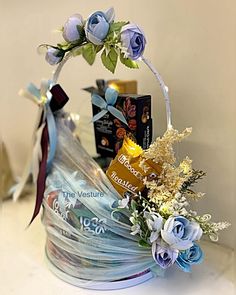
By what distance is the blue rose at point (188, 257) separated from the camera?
593 millimetres

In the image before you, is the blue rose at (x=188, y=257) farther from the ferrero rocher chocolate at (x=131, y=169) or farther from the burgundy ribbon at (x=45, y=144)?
the burgundy ribbon at (x=45, y=144)

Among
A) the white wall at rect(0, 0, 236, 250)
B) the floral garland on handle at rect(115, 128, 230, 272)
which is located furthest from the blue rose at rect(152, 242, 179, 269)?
the white wall at rect(0, 0, 236, 250)

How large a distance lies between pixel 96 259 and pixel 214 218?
20 centimetres

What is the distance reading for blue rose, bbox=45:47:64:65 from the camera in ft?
2.15

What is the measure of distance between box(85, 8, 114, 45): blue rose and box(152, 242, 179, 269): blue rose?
11.2 inches

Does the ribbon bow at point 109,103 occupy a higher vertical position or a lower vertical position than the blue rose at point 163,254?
higher

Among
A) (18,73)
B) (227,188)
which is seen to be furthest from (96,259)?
(18,73)

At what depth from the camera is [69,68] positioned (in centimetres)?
91

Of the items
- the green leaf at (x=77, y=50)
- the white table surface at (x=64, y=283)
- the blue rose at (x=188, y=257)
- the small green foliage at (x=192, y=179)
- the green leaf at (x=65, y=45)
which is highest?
the green leaf at (x=65, y=45)

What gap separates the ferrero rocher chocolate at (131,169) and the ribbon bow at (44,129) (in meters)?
0.17

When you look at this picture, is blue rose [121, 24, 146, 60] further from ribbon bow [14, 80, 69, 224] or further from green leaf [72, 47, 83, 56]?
ribbon bow [14, 80, 69, 224]

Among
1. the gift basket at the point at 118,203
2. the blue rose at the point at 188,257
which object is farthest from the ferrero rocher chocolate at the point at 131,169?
the blue rose at the point at 188,257

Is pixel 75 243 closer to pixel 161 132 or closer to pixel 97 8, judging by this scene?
pixel 161 132

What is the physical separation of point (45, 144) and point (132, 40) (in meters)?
0.31
